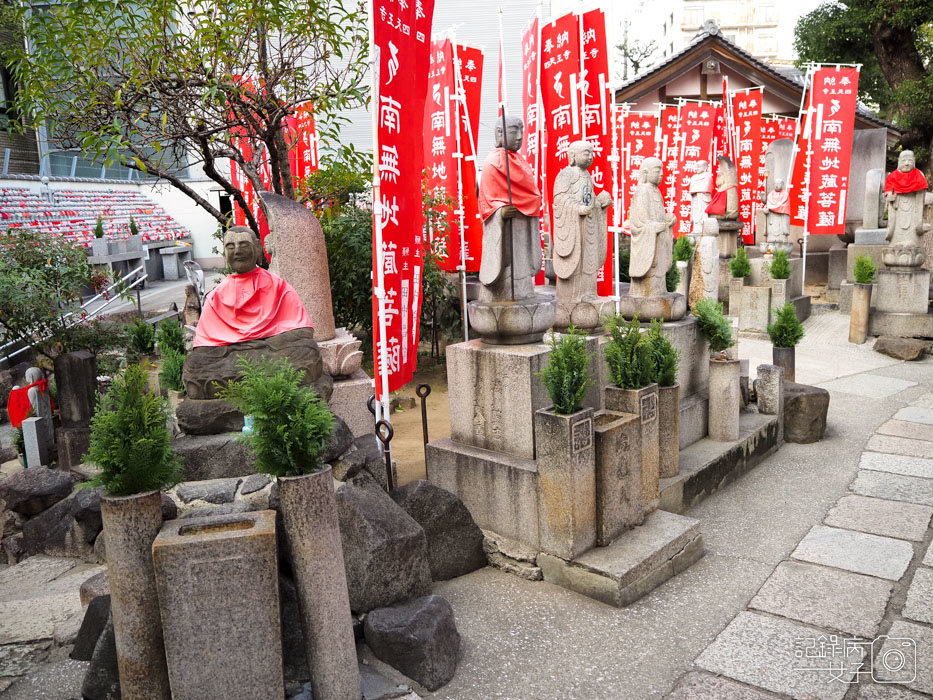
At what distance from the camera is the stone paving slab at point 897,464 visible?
6.73 m

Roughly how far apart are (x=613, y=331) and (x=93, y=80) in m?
5.38

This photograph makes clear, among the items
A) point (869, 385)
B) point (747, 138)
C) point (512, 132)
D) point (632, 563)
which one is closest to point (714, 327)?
point (512, 132)

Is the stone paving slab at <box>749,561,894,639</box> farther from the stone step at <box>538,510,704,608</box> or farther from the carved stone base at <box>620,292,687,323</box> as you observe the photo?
the carved stone base at <box>620,292,687,323</box>

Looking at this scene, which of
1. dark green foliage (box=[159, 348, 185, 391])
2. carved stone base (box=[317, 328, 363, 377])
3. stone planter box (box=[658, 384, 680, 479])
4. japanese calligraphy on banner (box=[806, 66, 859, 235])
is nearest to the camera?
stone planter box (box=[658, 384, 680, 479])

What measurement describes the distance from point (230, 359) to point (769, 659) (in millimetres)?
3732

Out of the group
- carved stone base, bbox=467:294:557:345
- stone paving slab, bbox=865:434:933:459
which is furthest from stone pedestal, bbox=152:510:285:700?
stone paving slab, bbox=865:434:933:459

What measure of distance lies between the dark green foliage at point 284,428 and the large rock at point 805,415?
19.2ft

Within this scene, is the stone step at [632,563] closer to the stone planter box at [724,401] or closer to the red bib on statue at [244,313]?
the stone planter box at [724,401]

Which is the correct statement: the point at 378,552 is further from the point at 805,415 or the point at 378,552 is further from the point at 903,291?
the point at 903,291

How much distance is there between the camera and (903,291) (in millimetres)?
12102

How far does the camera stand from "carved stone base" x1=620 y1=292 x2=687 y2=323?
24.2ft

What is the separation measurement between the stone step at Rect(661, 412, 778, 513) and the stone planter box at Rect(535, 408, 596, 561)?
1.23 m

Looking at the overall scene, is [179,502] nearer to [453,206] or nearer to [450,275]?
[453,206]

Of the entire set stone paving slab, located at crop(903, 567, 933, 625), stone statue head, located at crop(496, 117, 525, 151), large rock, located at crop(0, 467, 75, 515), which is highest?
stone statue head, located at crop(496, 117, 525, 151)
